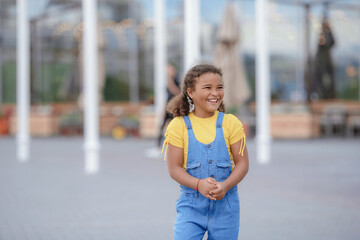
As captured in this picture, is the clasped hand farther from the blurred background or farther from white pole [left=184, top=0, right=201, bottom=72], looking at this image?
the blurred background

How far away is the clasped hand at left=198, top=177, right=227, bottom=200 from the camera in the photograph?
8.70 ft

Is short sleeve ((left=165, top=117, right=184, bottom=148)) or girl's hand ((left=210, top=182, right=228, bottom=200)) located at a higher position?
short sleeve ((left=165, top=117, right=184, bottom=148))

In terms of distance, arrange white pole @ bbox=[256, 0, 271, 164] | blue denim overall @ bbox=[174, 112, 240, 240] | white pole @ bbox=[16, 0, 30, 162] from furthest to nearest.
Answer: white pole @ bbox=[16, 0, 30, 162] → white pole @ bbox=[256, 0, 271, 164] → blue denim overall @ bbox=[174, 112, 240, 240]

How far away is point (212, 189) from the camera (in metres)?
2.66

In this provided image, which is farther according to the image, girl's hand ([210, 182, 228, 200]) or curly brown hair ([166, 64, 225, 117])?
curly brown hair ([166, 64, 225, 117])

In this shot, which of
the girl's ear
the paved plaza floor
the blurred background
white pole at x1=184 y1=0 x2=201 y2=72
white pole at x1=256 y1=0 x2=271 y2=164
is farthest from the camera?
the blurred background

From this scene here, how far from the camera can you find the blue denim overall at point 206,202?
2781 millimetres

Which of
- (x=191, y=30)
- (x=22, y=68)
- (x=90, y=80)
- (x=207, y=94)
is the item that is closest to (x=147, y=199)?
(x=90, y=80)

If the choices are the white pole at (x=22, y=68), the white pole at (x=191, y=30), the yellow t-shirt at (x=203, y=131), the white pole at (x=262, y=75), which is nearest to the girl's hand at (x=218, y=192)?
the yellow t-shirt at (x=203, y=131)

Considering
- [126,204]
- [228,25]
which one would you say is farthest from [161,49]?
[126,204]

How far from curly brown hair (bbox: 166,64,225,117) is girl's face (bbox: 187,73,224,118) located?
2cm

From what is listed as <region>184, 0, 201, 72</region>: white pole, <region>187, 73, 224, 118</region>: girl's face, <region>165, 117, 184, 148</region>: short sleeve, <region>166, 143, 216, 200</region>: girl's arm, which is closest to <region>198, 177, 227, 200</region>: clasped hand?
<region>166, 143, 216, 200</region>: girl's arm

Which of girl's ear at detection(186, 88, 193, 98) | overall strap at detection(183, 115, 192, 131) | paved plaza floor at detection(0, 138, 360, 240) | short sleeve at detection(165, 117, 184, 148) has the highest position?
girl's ear at detection(186, 88, 193, 98)

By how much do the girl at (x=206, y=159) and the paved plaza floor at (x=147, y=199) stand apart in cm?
192
